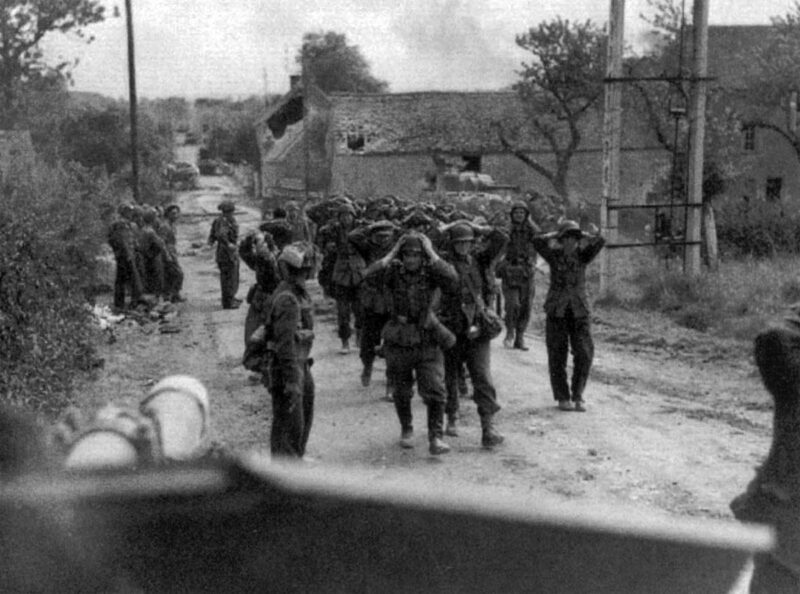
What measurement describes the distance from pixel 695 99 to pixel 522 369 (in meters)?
6.23

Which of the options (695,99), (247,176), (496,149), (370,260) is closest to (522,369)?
(370,260)

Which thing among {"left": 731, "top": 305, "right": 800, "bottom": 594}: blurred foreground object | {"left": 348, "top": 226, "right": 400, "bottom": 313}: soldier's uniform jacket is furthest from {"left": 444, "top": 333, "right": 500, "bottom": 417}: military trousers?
{"left": 731, "top": 305, "right": 800, "bottom": 594}: blurred foreground object

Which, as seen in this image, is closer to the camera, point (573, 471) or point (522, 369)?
point (573, 471)

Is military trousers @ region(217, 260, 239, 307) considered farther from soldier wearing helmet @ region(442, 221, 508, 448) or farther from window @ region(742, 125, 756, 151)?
window @ region(742, 125, 756, 151)

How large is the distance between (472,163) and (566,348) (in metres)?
29.8

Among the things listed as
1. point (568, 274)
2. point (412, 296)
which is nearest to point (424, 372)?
point (412, 296)

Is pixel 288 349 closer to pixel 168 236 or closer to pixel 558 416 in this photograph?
pixel 558 416

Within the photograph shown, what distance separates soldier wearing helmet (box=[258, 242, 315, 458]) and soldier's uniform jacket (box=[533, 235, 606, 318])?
291cm

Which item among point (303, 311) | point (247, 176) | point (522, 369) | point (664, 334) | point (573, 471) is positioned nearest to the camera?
point (303, 311)

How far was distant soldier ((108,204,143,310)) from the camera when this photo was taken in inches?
623

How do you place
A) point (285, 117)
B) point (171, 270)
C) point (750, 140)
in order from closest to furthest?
1. point (171, 270)
2. point (750, 140)
3. point (285, 117)

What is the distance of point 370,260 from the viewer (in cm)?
1078

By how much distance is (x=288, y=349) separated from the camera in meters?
6.95

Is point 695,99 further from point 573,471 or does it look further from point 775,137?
point 775,137
